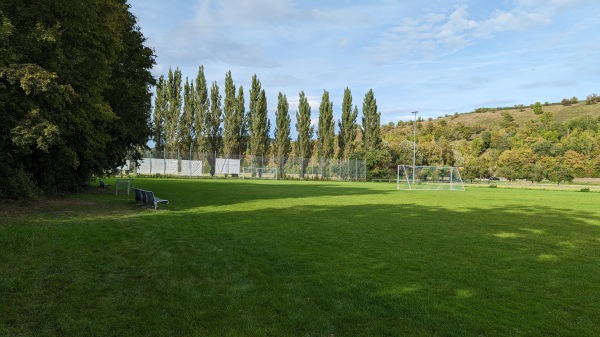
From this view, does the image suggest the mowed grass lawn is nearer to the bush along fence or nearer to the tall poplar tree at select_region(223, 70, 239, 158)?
the bush along fence

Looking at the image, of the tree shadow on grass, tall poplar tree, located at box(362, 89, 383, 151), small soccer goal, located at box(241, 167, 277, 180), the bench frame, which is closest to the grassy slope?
tall poplar tree, located at box(362, 89, 383, 151)

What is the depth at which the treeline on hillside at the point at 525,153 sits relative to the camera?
58.2 m

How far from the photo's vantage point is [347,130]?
63344 mm

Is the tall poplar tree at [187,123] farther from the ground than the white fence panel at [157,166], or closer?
farther from the ground

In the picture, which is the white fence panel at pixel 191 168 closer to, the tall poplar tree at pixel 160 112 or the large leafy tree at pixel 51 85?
the tall poplar tree at pixel 160 112

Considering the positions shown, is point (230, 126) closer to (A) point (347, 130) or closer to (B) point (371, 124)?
(A) point (347, 130)

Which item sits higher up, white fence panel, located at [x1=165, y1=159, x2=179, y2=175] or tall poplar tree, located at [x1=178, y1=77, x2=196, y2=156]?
tall poplar tree, located at [x1=178, y1=77, x2=196, y2=156]

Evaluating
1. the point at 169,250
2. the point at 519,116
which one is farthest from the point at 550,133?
the point at 169,250

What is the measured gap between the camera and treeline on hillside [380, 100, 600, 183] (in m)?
58.2

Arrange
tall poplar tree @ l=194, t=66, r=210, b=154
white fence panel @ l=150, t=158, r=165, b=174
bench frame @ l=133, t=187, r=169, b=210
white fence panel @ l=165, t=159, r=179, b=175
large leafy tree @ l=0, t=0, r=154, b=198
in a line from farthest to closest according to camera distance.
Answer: tall poplar tree @ l=194, t=66, r=210, b=154
white fence panel @ l=165, t=159, r=179, b=175
white fence panel @ l=150, t=158, r=165, b=174
bench frame @ l=133, t=187, r=169, b=210
large leafy tree @ l=0, t=0, r=154, b=198

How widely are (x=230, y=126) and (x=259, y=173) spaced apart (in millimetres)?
7905

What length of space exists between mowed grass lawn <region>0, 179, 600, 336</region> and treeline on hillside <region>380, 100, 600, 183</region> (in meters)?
50.0

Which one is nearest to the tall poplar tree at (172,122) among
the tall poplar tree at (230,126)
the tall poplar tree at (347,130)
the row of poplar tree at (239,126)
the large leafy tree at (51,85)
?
the row of poplar tree at (239,126)

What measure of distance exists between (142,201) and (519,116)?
446ft
